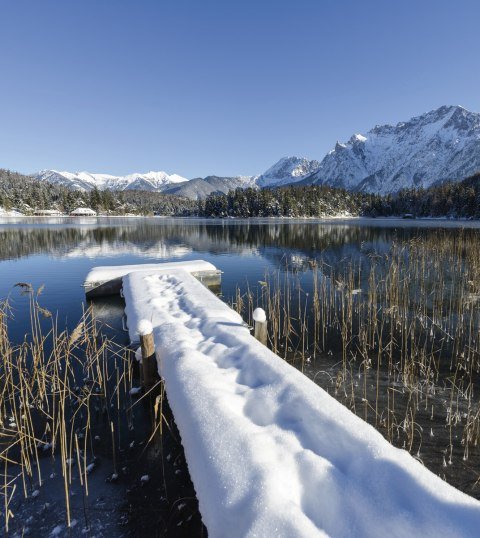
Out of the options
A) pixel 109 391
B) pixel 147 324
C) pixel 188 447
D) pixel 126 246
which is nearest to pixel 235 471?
pixel 188 447

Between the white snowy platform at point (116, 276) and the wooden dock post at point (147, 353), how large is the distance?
9876 millimetres

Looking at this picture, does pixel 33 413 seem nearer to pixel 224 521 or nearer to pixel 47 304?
pixel 224 521

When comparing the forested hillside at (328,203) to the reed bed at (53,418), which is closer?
the reed bed at (53,418)

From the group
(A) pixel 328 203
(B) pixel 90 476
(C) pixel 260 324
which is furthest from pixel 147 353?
(A) pixel 328 203

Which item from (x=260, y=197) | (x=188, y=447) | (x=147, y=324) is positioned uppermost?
(x=260, y=197)

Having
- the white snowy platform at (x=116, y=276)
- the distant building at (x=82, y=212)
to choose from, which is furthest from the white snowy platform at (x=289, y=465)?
the distant building at (x=82, y=212)

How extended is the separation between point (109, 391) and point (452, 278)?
60.7 feet

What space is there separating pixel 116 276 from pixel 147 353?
1072cm

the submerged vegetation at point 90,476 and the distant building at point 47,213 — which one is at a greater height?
the distant building at point 47,213

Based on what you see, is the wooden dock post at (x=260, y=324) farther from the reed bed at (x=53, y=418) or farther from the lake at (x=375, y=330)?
the reed bed at (x=53, y=418)

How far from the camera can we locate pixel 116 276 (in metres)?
16.2

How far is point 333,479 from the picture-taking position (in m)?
3.43

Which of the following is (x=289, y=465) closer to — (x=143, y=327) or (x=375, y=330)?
(x=143, y=327)

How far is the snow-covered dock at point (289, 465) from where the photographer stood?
295 centimetres
